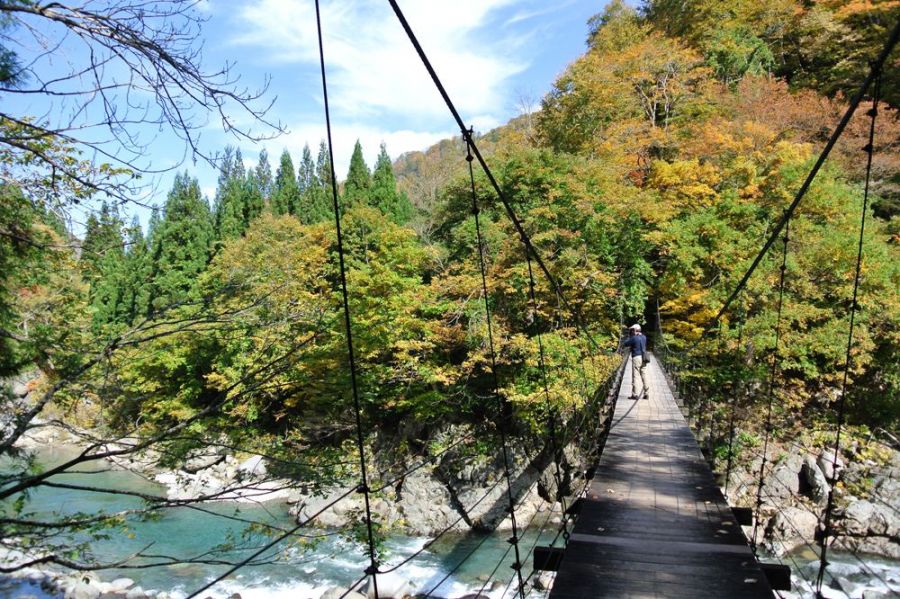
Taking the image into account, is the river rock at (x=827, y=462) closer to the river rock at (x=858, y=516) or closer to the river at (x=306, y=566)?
the river rock at (x=858, y=516)

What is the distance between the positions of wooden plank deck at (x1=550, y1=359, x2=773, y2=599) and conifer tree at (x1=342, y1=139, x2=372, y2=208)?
51.4 feet

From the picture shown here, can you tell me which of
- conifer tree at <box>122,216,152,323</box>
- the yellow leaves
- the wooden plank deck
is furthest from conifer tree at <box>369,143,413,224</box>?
the wooden plank deck

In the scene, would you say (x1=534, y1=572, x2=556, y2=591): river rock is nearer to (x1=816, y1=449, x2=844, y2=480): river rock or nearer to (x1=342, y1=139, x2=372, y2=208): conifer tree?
(x1=816, y1=449, x2=844, y2=480): river rock

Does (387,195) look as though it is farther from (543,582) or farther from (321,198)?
(543,582)

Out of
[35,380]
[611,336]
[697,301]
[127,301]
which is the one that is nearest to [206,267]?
[127,301]

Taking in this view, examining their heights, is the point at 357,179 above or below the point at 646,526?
above

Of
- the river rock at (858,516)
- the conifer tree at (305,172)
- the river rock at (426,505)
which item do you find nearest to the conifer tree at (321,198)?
the conifer tree at (305,172)

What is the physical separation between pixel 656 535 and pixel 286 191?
20.8 m

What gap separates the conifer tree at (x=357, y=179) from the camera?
18047 mm

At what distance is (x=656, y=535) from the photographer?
2.16m

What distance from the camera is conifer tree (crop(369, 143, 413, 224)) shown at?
1794cm

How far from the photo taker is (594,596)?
63.7 inches

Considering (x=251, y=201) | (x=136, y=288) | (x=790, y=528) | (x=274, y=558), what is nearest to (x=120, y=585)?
(x=274, y=558)

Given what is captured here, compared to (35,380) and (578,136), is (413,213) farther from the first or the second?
(35,380)
